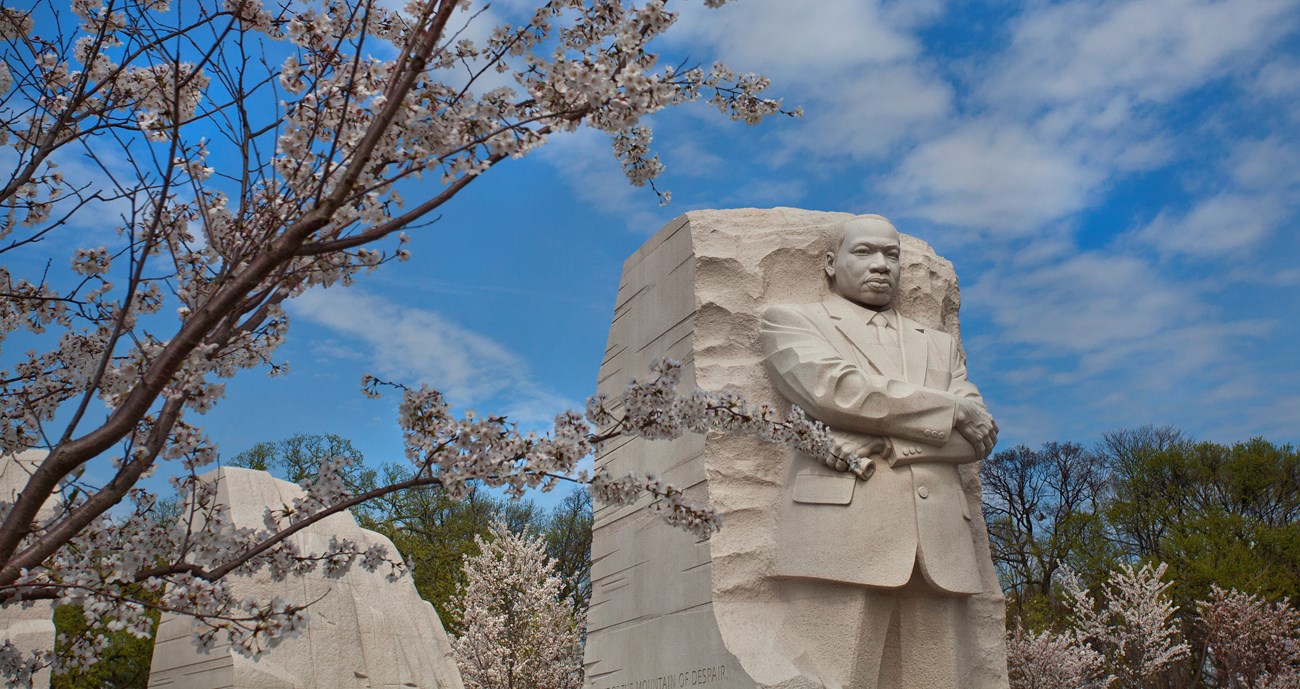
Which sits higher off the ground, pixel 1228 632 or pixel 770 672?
pixel 1228 632

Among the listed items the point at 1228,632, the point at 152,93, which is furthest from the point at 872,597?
the point at 1228,632

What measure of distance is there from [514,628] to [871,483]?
989 centimetres

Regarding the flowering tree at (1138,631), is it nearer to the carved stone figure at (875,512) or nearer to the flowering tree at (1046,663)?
the flowering tree at (1046,663)

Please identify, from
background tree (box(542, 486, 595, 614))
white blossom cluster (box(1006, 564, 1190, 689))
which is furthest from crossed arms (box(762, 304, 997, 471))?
background tree (box(542, 486, 595, 614))

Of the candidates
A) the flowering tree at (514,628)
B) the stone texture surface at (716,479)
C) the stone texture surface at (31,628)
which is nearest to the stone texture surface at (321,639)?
the stone texture surface at (31,628)

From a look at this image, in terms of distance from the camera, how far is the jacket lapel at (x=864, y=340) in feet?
19.4

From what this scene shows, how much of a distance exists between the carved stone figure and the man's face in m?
0.22

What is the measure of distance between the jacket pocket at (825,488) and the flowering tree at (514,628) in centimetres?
935

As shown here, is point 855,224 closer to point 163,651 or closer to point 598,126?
point 598,126

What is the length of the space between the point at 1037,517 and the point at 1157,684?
6.47 m

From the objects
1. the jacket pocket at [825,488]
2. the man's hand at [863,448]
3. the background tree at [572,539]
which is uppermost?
the background tree at [572,539]

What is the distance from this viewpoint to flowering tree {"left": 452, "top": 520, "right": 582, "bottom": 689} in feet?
47.0

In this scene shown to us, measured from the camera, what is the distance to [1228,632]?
47.6 feet

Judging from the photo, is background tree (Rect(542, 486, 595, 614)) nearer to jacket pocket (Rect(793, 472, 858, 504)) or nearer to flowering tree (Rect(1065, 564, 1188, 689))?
flowering tree (Rect(1065, 564, 1188, 689))
